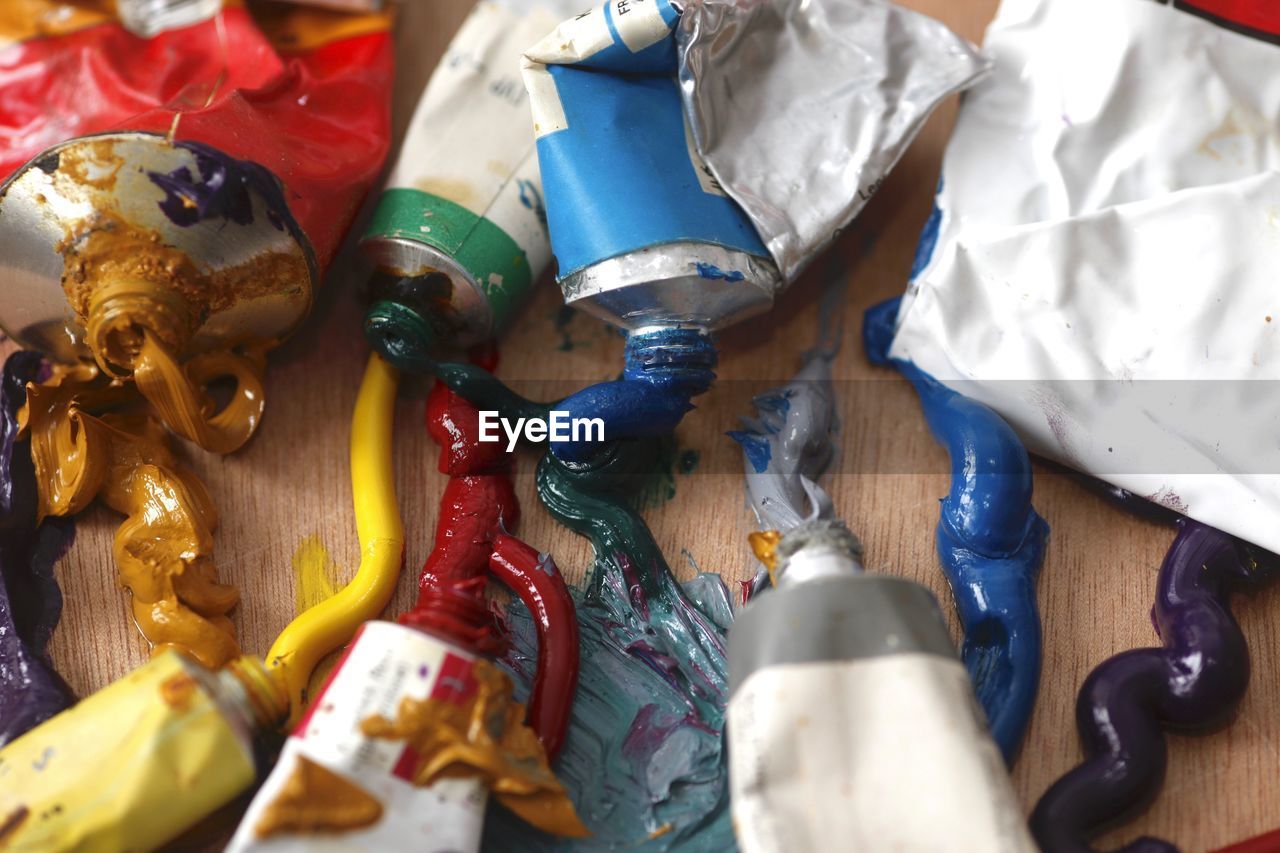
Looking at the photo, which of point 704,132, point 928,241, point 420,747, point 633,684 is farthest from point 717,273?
point 420,747

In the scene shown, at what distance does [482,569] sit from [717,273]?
13.0 inches

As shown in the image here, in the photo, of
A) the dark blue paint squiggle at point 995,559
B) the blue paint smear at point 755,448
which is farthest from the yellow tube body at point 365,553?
the dark blue paint squiggle at point 995,559

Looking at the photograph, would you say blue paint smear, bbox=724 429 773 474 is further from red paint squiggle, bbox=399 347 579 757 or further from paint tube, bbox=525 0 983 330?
red paint squiggle, bbox=399 347 579 757

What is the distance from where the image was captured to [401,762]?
2.49 feet

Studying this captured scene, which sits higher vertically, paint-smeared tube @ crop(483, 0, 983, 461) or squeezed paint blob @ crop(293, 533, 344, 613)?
paint-smeared tube @ crop(483, 0, 983, 461)

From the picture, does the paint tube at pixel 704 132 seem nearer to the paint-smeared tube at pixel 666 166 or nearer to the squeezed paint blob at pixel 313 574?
the paint-smeared tube at pixel 666 166

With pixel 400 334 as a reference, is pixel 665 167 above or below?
above

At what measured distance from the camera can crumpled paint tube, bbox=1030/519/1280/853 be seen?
0.85 m

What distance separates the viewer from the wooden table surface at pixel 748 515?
0.91m

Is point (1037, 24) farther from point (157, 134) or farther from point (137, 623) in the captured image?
point (137, 623)

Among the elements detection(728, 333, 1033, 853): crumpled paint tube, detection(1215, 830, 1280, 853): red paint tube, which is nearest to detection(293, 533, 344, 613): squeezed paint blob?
detection(728, 333, 1033, 853): crumpled paint tube

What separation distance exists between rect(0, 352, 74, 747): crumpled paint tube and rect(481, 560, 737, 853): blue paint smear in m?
0.37

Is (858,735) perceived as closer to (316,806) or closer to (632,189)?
(316,806)

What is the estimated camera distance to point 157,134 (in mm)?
916
